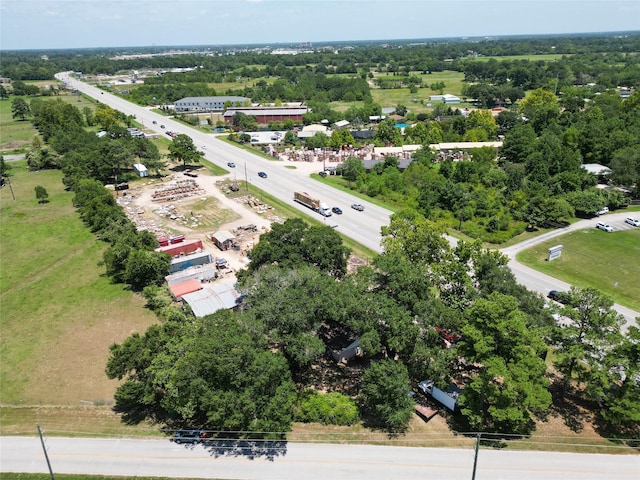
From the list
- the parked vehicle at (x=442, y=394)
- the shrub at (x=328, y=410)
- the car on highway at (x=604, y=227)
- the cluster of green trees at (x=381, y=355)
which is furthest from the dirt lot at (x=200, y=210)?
the car on highway at (x=604, y=227)

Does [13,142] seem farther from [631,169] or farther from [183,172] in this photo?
[631,169]

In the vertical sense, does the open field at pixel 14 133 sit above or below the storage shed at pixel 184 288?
above

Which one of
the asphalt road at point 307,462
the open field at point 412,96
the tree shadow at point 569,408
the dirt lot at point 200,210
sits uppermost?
the open field at point 412,96

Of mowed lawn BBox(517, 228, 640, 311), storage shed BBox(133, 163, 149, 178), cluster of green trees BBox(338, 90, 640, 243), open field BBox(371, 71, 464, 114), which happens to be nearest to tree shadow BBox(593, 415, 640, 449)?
mowed lawn BBox(517, 228, 640, 311)

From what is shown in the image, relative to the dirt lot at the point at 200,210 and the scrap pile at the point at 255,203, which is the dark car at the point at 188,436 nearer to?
the dirt lot at the point at 200,210

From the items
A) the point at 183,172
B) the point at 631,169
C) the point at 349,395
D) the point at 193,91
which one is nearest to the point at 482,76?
the point at 193,91

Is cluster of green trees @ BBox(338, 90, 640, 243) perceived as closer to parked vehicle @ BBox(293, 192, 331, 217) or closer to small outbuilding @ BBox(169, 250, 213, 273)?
parked vehicle @ BBox(293, 192, 331, 217)

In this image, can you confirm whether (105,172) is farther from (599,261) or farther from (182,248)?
(599,261)
